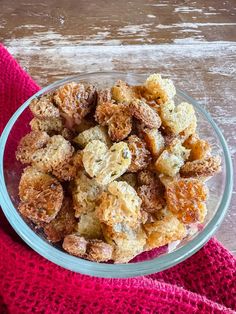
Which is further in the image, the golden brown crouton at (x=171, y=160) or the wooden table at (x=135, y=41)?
the wooden table at (x=135, y=41)

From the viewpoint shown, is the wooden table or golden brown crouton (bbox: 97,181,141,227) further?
the wooden table

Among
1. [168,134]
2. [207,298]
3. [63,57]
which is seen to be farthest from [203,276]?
[63,57]

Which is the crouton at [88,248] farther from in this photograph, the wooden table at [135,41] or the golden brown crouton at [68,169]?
the wooden table at [135,41]

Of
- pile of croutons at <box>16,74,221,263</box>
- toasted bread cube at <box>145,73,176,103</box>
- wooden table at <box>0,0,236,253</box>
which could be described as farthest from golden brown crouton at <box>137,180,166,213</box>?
wooden table at <box>0,0,236,253</box>

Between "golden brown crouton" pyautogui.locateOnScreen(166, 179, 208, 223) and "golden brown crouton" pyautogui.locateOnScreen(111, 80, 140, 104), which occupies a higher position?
"golden brown crouton" pyautogui.locateOnScreen(111, 80, 140, 104)

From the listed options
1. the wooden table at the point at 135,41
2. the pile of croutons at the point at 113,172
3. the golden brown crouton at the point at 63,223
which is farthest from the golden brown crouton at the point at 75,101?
the wooden table at the point at 135,41

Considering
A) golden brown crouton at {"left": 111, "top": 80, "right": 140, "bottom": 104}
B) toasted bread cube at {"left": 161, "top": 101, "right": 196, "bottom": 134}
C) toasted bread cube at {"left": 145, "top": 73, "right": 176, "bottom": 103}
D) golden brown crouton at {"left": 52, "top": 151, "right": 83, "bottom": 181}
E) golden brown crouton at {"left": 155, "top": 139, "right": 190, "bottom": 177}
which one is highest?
toasted bread cube at {"left": 145, "top": 73, "right": 176, "bottom": 103}

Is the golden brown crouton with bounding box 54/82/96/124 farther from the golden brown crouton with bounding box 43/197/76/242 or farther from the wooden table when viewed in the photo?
the wooden table
